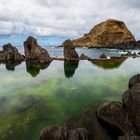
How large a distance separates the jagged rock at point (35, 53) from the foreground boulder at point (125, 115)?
3309 inches

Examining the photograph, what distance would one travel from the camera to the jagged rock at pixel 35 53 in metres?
118

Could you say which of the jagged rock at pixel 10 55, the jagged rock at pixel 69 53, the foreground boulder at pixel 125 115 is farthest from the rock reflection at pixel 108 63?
the foreground boulder at pixel 125 115

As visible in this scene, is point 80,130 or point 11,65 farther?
point 11,65

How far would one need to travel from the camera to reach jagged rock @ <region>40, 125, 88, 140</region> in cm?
2710

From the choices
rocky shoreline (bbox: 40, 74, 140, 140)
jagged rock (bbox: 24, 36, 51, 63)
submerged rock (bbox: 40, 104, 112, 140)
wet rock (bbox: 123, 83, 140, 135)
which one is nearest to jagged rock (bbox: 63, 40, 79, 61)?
jagged rock (bbox: 24, 36, 51, 63)

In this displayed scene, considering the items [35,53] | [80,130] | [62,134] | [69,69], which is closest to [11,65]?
[35,53]

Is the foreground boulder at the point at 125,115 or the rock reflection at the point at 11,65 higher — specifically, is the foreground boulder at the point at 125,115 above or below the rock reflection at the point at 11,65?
above

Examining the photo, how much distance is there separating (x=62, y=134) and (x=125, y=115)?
8.72 metres

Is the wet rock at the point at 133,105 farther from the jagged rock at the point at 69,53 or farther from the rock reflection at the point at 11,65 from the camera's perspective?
the jagged rock at the point at 69,53

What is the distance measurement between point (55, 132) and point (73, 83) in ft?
125

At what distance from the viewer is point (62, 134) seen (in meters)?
27.4

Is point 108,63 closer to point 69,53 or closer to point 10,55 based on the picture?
point 69,53

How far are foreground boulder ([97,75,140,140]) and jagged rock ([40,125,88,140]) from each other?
5070 mm

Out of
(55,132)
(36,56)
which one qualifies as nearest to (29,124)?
(55,132)
